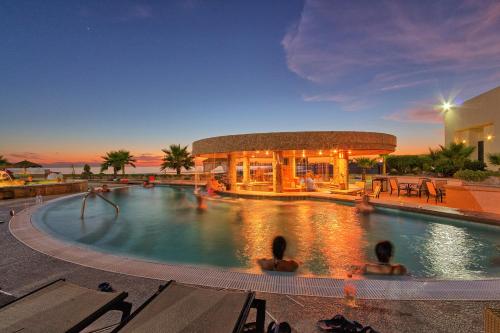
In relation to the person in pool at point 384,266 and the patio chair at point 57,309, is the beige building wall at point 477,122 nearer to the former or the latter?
the person in pool at point 384,266

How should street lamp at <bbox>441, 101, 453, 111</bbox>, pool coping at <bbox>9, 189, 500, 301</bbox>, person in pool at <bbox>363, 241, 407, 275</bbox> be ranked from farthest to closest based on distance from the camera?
street lamp at <bbox>441, 101, 453, 111</bbox> → person in pool at <bbox>363, 241, 407, 275</bbox> → pool coping at <bbox>9, 189, 500, 301</bbox>

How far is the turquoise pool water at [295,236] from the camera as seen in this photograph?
6320 mm

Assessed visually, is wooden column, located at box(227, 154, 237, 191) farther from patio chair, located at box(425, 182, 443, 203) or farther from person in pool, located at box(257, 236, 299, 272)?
person in pool, located at box(257, 236, 299, 272)

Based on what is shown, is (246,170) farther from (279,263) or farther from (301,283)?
(301,283)

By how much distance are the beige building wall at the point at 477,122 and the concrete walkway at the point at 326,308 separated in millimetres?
26124

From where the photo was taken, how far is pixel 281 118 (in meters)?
36.8

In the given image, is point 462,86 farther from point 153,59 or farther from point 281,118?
point 153,59

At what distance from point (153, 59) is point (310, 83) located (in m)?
14.5

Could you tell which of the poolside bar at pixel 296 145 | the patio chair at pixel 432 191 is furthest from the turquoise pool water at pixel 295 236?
the poolside bar at pixel 296 145

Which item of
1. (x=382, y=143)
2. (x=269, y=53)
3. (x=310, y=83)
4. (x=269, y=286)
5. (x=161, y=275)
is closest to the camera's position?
(x=269, y=286)

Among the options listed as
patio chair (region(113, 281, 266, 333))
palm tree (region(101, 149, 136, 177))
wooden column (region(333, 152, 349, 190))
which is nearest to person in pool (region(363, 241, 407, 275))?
patio chair (region(113, 281, 266, 333))

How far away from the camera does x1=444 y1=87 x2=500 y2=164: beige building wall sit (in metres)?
22.6

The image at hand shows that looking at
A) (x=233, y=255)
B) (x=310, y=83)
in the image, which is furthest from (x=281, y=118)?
(x=233, y=255)

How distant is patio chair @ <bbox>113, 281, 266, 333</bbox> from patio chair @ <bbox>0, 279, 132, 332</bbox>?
354mm
